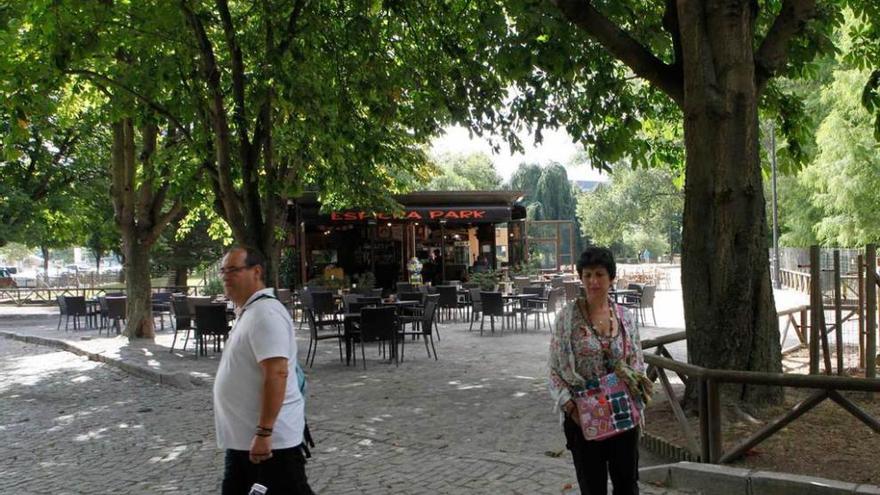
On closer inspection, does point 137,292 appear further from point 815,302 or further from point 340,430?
point 815,302

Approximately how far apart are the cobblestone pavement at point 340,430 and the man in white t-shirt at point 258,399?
1.99 meters

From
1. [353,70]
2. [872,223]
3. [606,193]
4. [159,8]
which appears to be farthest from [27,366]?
[606,193]

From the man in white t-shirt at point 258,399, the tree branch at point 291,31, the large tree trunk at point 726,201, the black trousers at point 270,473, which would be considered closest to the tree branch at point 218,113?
the tree branch at point 291,31

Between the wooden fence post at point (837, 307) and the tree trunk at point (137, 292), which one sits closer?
the wooden fence post at point (837, 307)

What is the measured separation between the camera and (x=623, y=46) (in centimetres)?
666

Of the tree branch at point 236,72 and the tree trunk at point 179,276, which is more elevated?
the tree branch at point 236,72

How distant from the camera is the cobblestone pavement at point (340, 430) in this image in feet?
17.4

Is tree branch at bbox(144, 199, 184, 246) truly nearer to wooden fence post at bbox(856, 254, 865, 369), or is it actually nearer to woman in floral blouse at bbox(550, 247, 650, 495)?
wooden fence post at bbox(856, 254, 865, 369)

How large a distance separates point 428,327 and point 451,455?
6.20 m

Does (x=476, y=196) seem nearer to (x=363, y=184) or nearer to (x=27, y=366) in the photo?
(x=363, y=184)

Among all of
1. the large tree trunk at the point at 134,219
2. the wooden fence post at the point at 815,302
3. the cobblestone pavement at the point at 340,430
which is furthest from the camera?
the large tree trunk at the point at 134,219

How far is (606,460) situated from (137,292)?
1395cm

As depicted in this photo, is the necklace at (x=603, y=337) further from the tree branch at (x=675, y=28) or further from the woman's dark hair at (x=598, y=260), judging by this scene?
the tree branch at (x=675, y=28)

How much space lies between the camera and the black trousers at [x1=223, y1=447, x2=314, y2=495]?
3.12m
